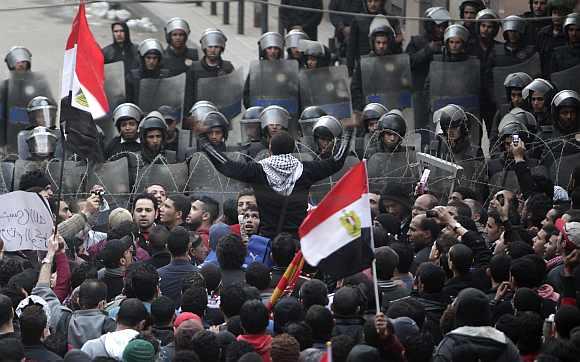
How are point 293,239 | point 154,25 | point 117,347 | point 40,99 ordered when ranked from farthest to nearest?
point 154,25 < point 40,99 < point 293,239 < point 117,347

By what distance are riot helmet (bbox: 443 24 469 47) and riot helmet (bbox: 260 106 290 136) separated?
2.09m

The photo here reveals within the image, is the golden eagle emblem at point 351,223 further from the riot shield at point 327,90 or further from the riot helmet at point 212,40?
the riot helmet at point 212,40

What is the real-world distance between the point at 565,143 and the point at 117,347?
6.15 meters

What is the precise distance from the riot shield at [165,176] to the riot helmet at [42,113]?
222cm

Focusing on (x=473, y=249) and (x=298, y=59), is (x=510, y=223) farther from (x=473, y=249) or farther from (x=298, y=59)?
(x=298, y=59)

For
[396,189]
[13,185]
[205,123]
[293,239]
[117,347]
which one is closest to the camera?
[117,347]

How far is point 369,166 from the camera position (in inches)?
552

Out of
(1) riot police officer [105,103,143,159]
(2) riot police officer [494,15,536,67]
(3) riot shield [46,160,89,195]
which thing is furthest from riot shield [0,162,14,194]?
(2) riot police officer [494,15,536,67]

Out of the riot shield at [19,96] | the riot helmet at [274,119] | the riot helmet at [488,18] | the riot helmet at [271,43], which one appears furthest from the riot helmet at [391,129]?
the riot shield at [19,96]

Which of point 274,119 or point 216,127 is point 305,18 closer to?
point 274,119

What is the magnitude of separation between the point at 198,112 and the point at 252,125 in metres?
0.51

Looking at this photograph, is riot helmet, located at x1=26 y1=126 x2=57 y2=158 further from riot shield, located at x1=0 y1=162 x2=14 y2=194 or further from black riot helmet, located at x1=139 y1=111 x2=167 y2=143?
black riot helmet, located at x1=139 y1=111 x2=167 y2=143

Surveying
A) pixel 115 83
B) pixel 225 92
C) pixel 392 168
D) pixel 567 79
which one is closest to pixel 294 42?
pixel 225 92

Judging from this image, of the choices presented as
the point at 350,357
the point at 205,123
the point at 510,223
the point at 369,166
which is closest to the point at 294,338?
the point at 350,357
